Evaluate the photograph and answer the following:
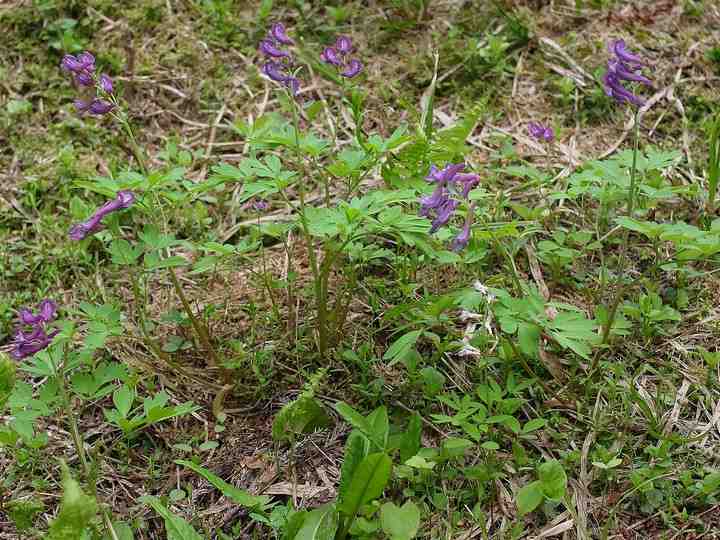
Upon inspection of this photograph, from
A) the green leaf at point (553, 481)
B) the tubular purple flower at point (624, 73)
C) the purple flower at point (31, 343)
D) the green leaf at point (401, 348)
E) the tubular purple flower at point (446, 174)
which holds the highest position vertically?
the tubular purple flower at point (624, 73)

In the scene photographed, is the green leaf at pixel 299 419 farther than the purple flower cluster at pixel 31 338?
Yes

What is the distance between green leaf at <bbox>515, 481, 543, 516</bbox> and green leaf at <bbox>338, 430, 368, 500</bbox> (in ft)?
1.49

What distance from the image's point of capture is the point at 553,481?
2109 millimetres

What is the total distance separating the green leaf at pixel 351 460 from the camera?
209 centimetres

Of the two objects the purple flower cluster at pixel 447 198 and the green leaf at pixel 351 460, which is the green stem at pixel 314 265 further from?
the green leaf at pixel 351 460

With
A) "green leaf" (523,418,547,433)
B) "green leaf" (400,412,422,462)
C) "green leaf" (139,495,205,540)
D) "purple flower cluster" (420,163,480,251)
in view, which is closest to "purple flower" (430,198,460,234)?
"purple flower cluster" (420,163,480,251)

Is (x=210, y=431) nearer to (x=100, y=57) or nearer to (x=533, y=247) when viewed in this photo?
(x=533, y=247)

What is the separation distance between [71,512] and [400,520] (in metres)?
0.84

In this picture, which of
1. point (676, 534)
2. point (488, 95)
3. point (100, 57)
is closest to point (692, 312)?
point (676, 534)

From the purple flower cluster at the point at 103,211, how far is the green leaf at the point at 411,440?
1.09 metres

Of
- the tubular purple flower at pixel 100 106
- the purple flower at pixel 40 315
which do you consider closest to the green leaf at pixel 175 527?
the purple flower at pixel 40 315

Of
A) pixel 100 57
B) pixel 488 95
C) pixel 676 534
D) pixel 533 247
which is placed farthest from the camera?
pixel 100 57

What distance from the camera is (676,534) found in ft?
6.94

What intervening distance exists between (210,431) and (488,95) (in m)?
2.14
